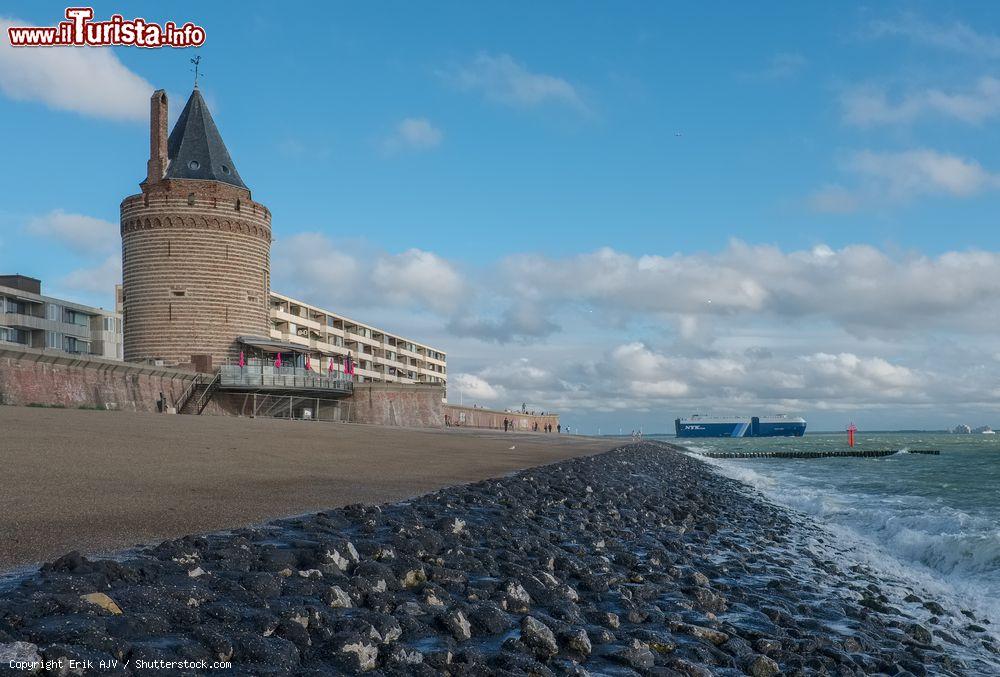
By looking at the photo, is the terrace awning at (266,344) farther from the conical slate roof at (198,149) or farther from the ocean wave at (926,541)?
the ocean wave at (926,541)

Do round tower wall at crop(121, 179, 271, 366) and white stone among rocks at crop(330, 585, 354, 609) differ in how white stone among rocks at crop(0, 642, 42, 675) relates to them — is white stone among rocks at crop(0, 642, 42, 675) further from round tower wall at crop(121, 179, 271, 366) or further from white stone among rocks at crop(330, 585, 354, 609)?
round tower wall at crop(121, 179, 271, 366)

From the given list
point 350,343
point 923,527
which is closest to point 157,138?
point 350,343

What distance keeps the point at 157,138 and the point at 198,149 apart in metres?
2.89

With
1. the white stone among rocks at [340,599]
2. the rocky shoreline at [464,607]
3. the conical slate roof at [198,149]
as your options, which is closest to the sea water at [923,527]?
the rocky shoreline at [464,607]

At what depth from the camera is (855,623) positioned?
643cm

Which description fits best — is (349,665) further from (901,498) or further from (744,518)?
(901,498)

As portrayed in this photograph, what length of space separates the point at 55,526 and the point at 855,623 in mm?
6898

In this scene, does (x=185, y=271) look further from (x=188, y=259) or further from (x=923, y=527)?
(x=923, y=527)

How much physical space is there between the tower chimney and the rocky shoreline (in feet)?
163

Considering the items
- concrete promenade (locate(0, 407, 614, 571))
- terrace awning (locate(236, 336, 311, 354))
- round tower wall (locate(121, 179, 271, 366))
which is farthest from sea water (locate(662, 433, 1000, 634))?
round tower wall (locate(121, 179, 271, 366))

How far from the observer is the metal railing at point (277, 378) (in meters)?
46.9

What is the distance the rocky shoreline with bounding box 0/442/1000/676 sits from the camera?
3.45m

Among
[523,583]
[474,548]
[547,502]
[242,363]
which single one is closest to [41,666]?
[523,583]

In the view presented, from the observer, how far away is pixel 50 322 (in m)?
59.5
